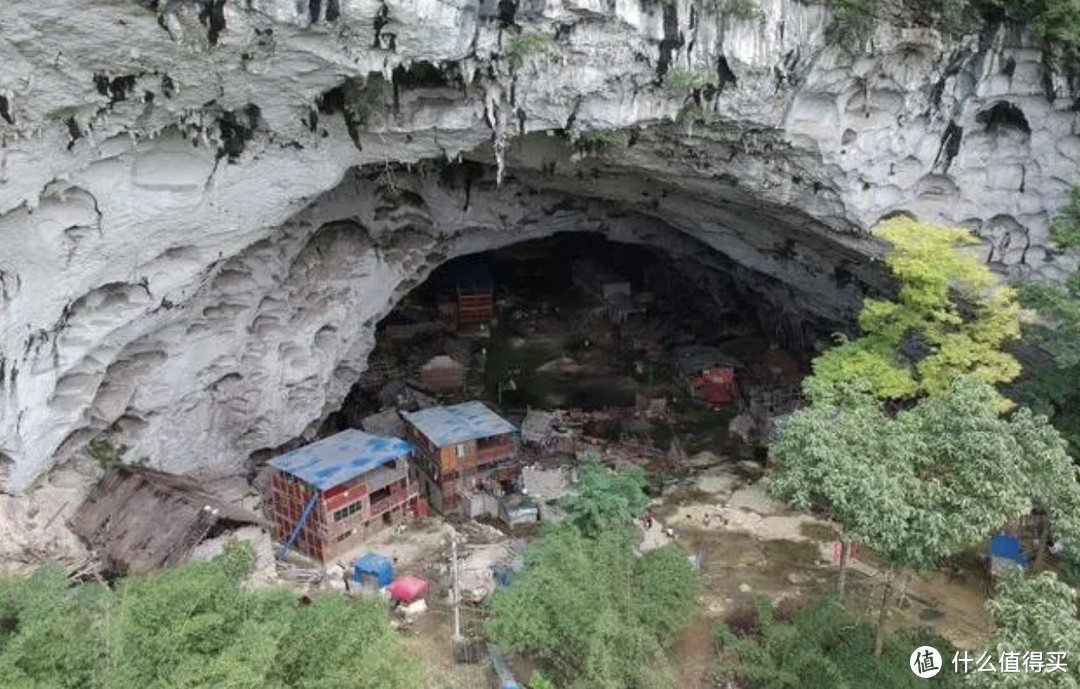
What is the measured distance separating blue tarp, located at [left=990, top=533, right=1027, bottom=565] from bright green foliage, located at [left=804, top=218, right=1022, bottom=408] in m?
2.55

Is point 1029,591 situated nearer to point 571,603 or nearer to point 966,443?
point 966,443

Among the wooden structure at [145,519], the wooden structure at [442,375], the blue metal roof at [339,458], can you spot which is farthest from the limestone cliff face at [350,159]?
the wooden structure at [442,375]

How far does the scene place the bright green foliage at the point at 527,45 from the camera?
453 inches

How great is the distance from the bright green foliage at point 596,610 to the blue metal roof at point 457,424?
13.0 feet

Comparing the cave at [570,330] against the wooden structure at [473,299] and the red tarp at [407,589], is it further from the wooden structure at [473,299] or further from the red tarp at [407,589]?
the red tarp at [407,589]

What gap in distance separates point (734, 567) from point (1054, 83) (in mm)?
8990

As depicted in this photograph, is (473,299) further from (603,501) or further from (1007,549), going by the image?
(1007,549)

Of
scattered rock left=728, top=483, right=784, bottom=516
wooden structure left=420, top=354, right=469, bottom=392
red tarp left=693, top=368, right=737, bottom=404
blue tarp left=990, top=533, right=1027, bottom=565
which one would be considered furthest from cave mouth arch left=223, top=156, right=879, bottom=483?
blue tarp left=990, top=533, right=1027, bottom=565

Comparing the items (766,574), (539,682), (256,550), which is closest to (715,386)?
(766,574)

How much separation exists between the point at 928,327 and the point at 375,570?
8848 millimetres

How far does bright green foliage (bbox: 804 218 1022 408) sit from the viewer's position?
13.0 m

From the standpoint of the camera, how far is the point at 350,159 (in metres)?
13.6

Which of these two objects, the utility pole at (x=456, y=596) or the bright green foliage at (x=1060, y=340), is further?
the bright green foliage at (x=1060, y=340)

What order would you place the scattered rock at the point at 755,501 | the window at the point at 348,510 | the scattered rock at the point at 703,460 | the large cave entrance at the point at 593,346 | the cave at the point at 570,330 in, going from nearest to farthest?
the window at the point at 348,510 → the scattered rock at the point at 755,501 → the scattered rock at the point at 703,460 → the large cave entrance at the point at 593,346 → the cave at the point at 570,330
